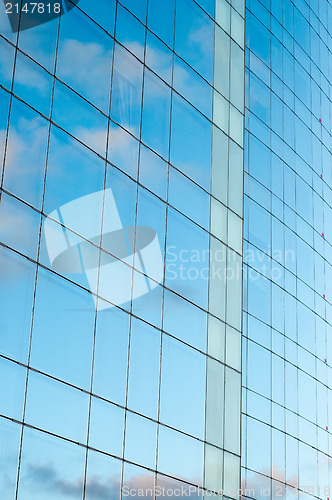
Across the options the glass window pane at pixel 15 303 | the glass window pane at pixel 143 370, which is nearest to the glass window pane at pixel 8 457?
the glass window pane at pixel 15 303

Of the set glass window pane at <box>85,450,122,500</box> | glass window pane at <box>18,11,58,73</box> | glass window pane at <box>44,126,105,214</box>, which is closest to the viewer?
glass window pane at <box>85,450,122,500</box>

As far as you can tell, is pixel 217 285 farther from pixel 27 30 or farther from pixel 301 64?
pixel 301 64

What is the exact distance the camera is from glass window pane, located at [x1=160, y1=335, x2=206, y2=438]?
28109 mm

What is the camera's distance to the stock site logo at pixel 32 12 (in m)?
24.0

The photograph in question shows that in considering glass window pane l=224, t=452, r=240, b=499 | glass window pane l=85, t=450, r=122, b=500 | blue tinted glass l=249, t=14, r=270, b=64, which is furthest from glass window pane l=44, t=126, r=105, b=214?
blue tinted glass l=249, t=14, r=270, b=64

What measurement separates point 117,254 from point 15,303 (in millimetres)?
5200

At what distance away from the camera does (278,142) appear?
4516cm

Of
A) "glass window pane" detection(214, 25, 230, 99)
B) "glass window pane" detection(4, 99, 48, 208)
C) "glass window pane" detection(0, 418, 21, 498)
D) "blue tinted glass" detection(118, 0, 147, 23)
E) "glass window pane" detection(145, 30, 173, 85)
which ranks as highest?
"glass window pane" detection(214, 25, 230, 99)

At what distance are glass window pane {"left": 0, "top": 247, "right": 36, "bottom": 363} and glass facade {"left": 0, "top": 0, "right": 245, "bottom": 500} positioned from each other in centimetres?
5

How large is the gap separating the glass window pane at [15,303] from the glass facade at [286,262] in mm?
17318

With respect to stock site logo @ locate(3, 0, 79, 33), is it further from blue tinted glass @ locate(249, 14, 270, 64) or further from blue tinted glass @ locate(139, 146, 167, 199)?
blue tinted glass @ locate(249, 14, 270, 64)

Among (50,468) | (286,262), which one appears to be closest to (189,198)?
(50,468)

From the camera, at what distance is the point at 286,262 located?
43.7 metres

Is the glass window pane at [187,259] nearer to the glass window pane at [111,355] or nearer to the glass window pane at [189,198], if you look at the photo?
the glass window pane at [189,198]
